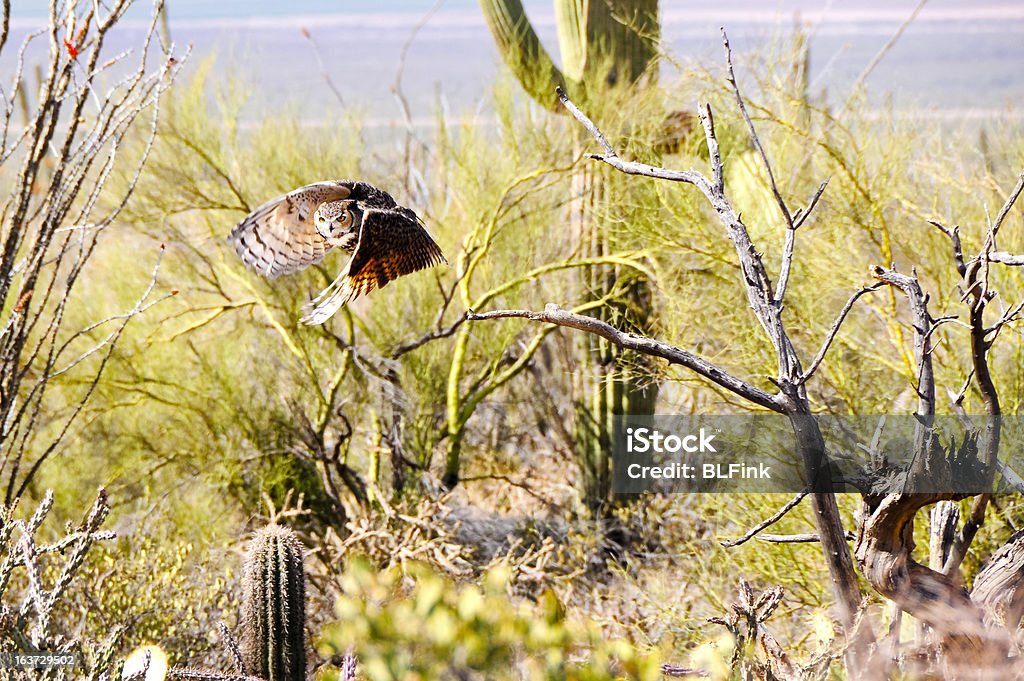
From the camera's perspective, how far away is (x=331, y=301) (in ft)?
4.65

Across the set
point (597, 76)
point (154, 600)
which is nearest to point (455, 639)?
point (154, 600)

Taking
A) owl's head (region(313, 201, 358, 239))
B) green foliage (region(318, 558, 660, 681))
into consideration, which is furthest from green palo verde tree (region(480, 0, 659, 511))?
green foliage (region(318, 558, 660, 681))

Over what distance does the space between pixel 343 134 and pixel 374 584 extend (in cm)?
456

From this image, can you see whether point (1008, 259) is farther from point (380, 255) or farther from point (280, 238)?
point (280, 238)

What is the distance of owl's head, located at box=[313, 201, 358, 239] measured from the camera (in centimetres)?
148

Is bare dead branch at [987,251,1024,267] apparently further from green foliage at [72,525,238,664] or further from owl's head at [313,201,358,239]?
green foliage at [72,525,238,664]

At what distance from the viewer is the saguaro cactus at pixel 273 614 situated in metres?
2.42

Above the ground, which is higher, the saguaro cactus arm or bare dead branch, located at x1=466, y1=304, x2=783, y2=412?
the saguaro cactus arm

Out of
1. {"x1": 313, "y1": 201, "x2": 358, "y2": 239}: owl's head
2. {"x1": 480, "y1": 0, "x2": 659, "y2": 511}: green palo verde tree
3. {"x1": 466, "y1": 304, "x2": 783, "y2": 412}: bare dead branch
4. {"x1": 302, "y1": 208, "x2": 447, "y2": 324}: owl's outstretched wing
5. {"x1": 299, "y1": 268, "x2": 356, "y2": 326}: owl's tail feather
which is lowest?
{"x1": 466, "y1": 304, "x2": 783, "y2": 412}: bare dead branch

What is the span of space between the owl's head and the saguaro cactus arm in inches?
129

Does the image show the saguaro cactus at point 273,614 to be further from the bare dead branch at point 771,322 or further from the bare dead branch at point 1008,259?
the bare dead branch at point 1008,259

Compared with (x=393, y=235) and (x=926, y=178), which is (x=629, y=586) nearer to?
(x=926, y=178)

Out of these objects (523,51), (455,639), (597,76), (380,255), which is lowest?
(455,639)

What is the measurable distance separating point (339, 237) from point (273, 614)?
52.4 inches
